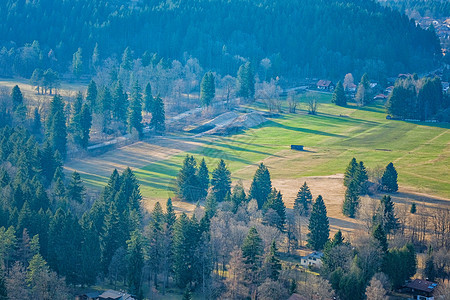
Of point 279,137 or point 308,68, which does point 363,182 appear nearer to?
point 279,137

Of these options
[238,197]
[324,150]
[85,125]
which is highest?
[85,125]

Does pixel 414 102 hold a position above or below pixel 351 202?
above

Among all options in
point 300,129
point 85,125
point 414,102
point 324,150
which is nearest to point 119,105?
point 85,125

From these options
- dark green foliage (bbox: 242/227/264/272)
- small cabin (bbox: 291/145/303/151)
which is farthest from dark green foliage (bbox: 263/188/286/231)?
Answer: small cabin (bbox: 291/145/303/151)

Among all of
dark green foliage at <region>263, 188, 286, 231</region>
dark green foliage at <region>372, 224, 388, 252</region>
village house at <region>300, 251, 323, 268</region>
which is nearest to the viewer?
dark green foliage at <region>372, 224, 388, 252</region>

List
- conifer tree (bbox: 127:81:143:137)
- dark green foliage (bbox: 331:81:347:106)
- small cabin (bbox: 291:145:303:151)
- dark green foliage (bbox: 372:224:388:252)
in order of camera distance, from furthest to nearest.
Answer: dark green foliage (bbox: 331:81:347:106), conifer tree (bbox: 127:81:143:137), small cabin (bbox: 291:145:303:151), dark green foliage (bbox: 372:224:388:252)

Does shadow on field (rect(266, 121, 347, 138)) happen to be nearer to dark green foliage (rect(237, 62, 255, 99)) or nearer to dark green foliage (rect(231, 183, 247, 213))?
dark green foliage (rect(237, 62, 255, 99))

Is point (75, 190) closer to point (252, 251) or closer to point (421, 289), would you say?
point (252, 251)
